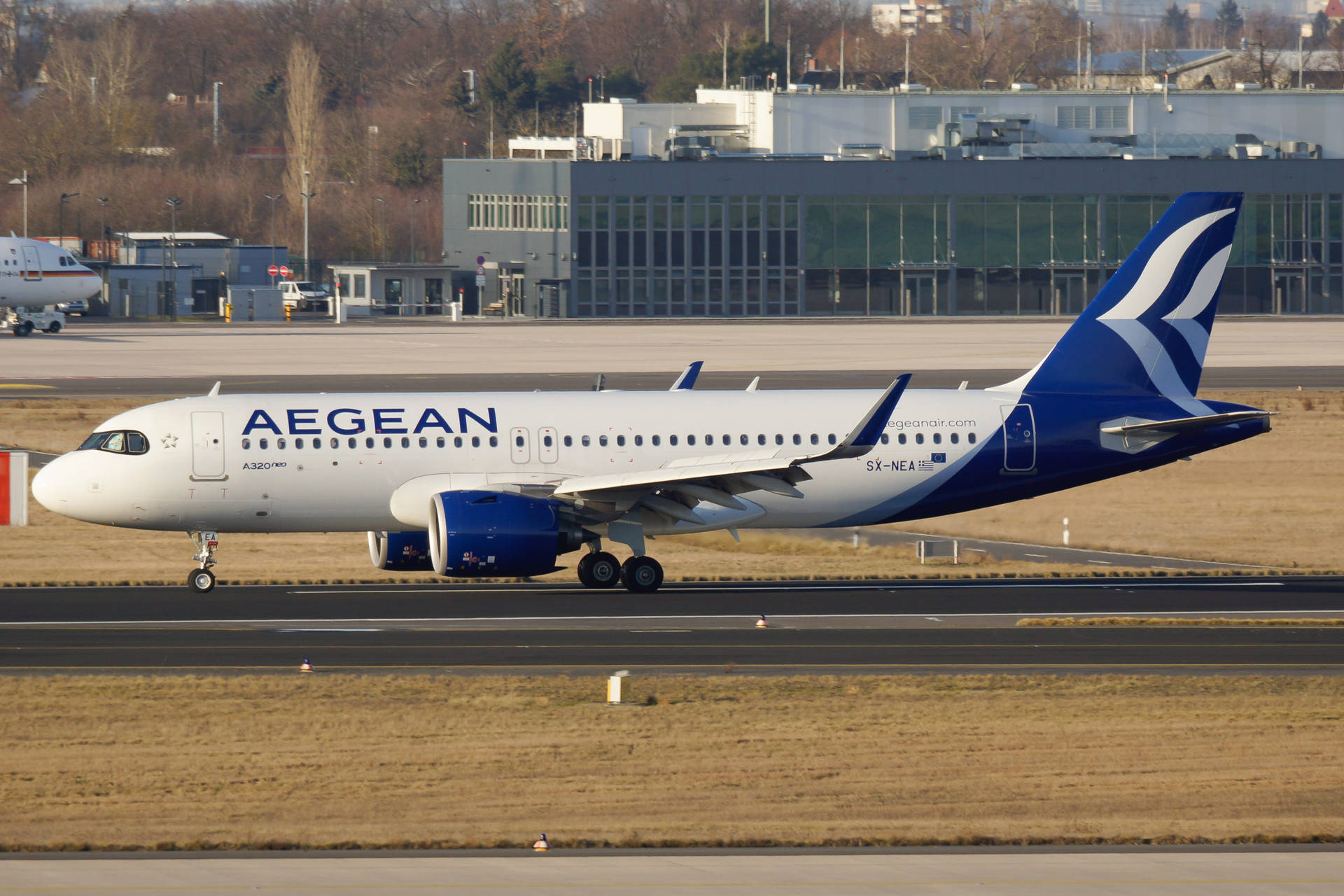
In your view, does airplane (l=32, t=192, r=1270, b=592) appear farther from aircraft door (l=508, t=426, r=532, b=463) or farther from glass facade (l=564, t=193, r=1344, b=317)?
glass facade (l=564, t=193, r=1344, b=317)

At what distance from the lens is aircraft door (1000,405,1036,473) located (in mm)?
36438

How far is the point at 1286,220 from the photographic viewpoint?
12156cm

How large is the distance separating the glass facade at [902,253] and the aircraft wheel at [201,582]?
292ft

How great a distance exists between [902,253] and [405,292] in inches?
1473

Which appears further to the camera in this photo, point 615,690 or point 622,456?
point 622,456

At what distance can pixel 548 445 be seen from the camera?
35469 millimetres

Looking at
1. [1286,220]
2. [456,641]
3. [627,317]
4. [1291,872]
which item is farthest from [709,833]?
[1286,220]

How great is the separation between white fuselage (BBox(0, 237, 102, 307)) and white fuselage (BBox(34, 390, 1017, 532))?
70.7m

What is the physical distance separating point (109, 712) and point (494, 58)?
17157 centimetres

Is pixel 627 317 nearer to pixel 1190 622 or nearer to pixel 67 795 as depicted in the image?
pixel 1190 622

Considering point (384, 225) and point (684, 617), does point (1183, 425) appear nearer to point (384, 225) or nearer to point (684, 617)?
point (684, 617)

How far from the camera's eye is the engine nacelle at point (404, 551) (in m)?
35.8

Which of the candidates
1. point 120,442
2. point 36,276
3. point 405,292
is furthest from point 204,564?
point 405,292

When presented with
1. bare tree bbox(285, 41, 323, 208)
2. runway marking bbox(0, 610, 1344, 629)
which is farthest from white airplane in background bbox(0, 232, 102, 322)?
runway marking bbox(0, 610, 1344, 629)
